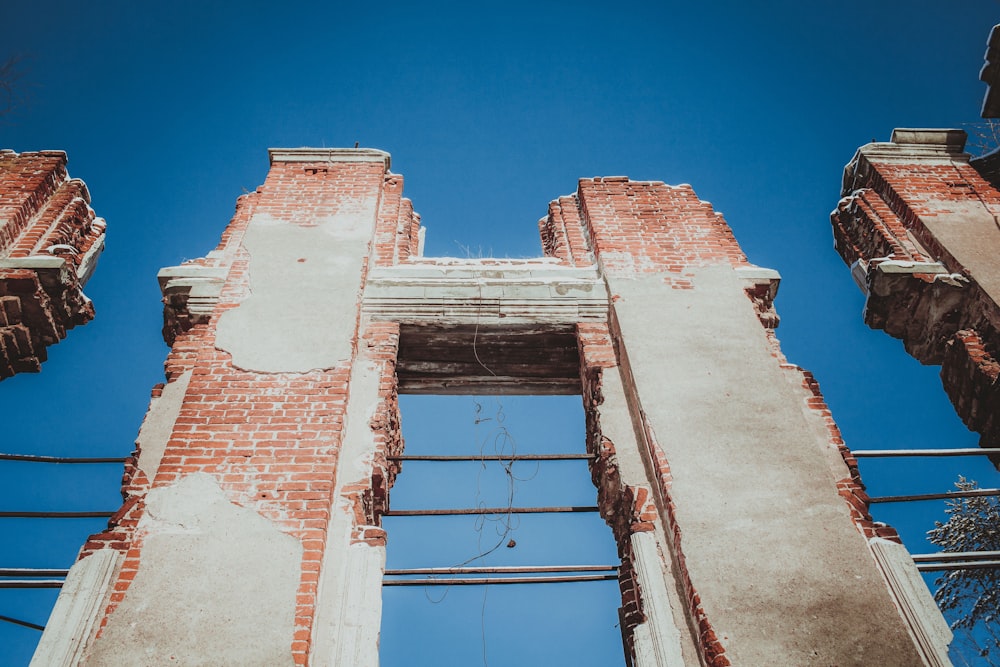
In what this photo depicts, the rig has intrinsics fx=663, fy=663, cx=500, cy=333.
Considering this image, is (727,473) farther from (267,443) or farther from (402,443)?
(267,443)

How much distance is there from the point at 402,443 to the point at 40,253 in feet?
15.8

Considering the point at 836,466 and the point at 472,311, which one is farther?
the point at 472,311

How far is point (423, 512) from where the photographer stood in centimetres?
497

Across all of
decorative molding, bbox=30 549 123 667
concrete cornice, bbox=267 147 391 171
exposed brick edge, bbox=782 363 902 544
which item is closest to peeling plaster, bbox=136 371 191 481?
decorative molding, bbox=30 549 123 667

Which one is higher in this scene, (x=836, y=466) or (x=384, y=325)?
(x=384, y=325)

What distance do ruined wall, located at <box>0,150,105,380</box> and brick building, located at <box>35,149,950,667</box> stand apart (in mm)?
1549

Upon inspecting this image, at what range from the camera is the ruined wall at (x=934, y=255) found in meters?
6.74

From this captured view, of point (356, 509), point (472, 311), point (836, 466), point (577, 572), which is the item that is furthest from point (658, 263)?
point (356, 509)

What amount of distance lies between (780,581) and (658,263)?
133 inches

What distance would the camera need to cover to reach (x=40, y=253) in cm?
734

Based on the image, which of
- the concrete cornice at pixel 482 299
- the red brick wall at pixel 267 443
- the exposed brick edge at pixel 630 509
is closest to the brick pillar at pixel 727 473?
the exposed brick edge at pixel 630 509

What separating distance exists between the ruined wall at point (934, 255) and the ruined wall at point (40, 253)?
877 centimetres

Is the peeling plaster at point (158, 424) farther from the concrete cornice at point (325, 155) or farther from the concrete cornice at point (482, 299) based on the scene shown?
the concrete cornice at point (325, 155)

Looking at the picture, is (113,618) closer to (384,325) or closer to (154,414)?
(154,414)
